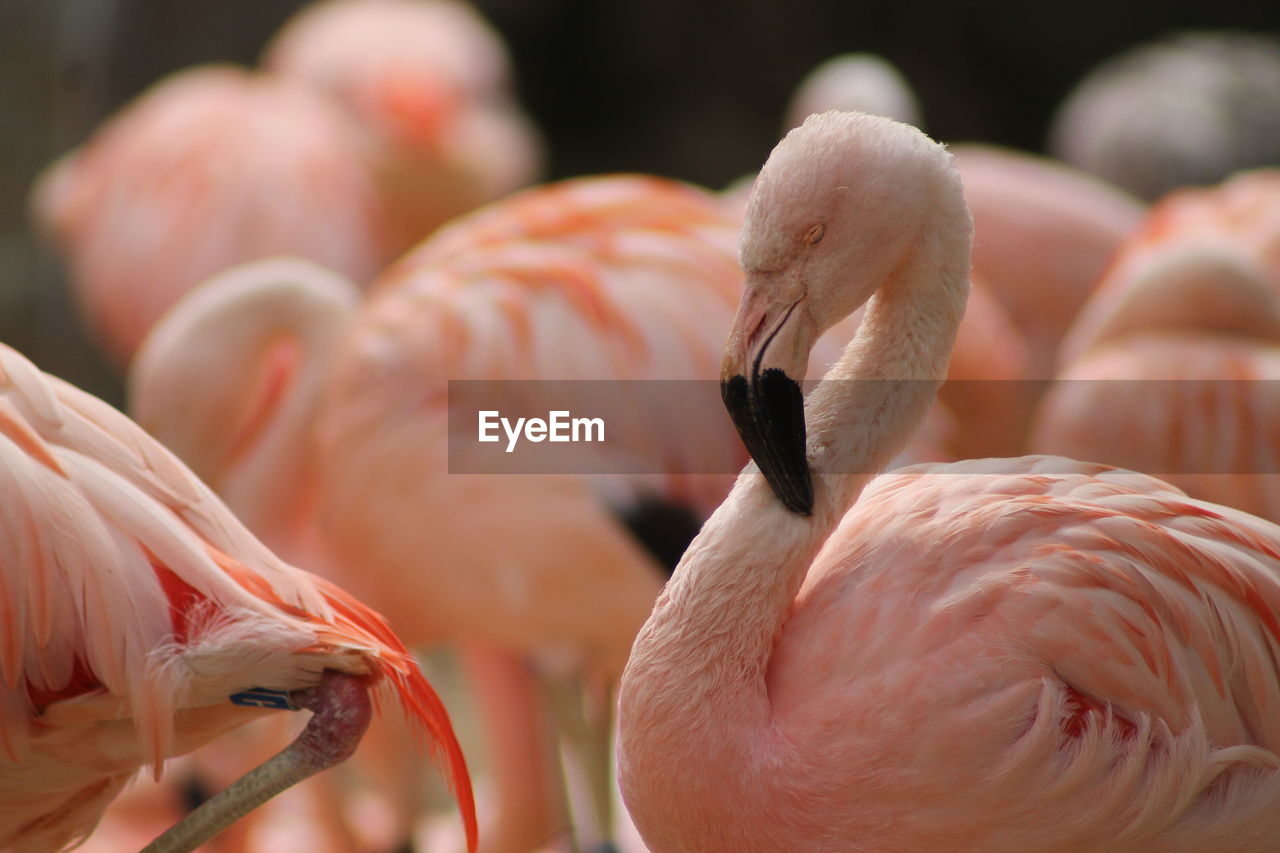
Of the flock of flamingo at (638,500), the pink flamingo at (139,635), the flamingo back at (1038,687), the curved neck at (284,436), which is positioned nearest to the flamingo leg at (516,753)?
the flock of flamingo at (638,500)

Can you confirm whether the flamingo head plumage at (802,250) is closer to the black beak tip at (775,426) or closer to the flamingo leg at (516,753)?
the black beak tip at (775,426)

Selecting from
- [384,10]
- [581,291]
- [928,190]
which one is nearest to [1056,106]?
[384,10]

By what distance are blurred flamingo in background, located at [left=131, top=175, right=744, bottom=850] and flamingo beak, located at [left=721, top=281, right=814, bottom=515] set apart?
1193 millimetres

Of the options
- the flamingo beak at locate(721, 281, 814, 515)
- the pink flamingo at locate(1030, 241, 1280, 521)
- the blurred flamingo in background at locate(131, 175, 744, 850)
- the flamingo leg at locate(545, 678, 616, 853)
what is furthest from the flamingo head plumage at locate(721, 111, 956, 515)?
the flamingo leg at locate(545, 678, 616, 853)

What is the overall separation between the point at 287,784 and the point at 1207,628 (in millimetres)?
1218

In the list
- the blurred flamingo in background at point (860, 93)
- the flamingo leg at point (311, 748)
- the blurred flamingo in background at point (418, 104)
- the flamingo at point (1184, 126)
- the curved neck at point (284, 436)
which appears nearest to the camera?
the flamingo leg at point (311, 748)

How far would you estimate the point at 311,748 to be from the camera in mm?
1948

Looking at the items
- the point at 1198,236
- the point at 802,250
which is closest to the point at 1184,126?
the point at 1198,236

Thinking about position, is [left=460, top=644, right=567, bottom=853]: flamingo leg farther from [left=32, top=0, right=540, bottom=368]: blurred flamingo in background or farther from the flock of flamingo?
[left=32, top=0, right=540, bottom=368]: blurred flamingo in background

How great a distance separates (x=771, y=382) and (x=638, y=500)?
127 cm

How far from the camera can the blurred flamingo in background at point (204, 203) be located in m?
5.20

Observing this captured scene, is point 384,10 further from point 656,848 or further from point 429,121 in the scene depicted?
point 656,848

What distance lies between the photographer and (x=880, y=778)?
1.82 metres

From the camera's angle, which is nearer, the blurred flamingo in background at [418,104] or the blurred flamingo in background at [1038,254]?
the blurred flamingo in background at [1038,254]
